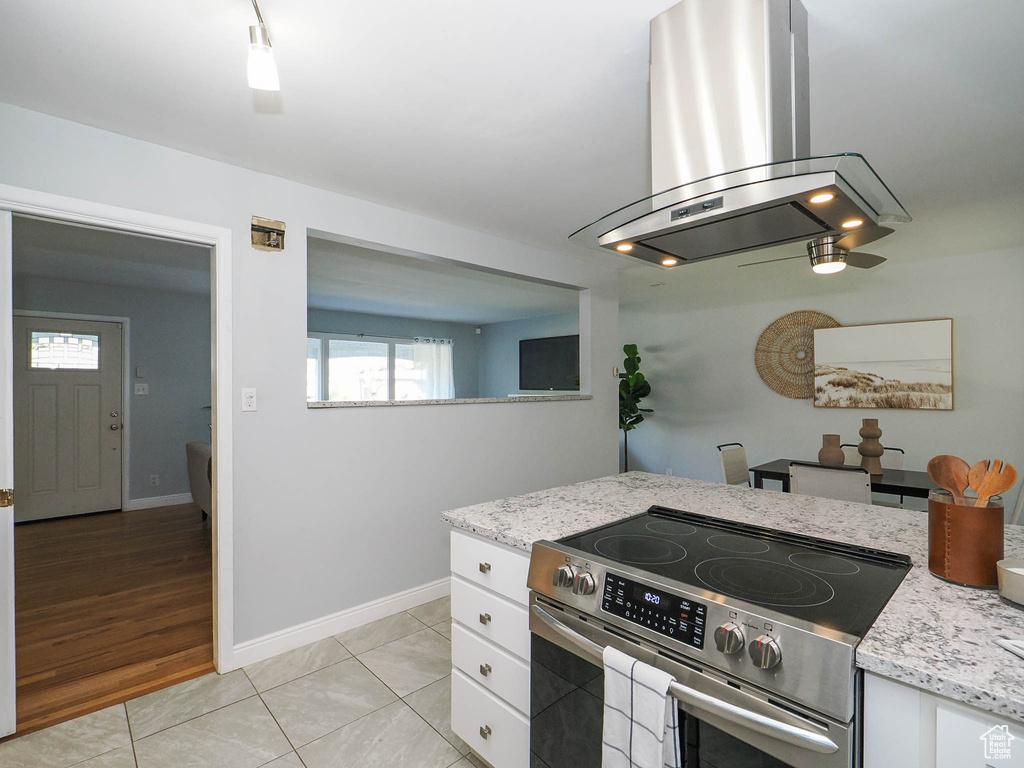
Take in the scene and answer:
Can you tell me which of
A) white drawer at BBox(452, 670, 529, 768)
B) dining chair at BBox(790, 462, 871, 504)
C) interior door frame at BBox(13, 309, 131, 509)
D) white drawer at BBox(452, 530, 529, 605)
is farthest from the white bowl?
interior door frame at BBox(13, 309, 131, 509)

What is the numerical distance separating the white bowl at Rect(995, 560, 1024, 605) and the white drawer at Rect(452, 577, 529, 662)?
103 cm

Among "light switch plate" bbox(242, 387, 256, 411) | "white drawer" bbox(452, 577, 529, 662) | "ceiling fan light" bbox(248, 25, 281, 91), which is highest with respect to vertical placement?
"ceiling fan light" bbox(248, 25, 281, 91)

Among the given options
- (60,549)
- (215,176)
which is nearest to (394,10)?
(215,176)

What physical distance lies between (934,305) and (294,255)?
14.8ft

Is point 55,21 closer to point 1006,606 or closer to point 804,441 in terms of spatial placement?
point 1006,606

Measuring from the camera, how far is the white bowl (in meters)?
0.95

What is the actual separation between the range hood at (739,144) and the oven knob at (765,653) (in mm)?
854

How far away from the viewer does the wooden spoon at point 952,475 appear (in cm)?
108

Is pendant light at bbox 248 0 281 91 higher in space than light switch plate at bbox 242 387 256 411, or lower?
higher

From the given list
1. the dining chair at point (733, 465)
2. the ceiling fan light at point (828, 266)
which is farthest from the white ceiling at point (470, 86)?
the dining chair at point (733, 465)

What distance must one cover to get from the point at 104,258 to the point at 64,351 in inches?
59.8

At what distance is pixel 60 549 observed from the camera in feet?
13.2

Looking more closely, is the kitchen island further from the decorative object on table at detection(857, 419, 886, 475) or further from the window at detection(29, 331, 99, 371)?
the window at detection(29, 331, 99, 371)

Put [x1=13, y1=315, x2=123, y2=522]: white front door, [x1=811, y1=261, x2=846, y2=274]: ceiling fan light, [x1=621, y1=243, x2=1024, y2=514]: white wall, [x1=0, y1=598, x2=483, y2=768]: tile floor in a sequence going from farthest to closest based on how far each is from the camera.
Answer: [x1=13, y1=315, x2=123, y2=522]: white front door, [x1=621, y1=243, x2=1024, y2=514]: white wall, [x1=811, y1=261, x2=846, y2=274]: ceiling fan light, [x1=0, y1=598, x2=483, y2=768]: tile floor
